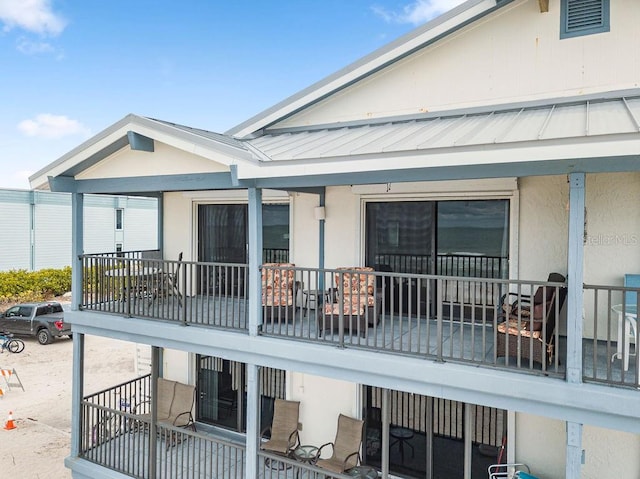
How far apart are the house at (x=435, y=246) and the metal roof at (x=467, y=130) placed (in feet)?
0.19

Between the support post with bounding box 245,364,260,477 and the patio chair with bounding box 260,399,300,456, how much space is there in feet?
4.84

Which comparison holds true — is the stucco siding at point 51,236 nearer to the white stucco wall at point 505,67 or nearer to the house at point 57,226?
the house at point 57,226

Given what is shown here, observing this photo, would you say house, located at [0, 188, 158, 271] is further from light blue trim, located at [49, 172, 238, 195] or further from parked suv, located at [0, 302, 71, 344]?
light blue trim, located at [49, 172, 238, 195]

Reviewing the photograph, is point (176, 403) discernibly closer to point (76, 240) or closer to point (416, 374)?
point (76, 240)

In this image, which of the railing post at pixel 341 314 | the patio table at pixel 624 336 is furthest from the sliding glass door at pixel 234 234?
the patio table at pixel 624 336

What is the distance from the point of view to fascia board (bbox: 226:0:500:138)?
736 centimetres

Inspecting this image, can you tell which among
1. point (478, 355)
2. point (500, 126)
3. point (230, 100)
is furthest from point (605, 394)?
point (230, 100)

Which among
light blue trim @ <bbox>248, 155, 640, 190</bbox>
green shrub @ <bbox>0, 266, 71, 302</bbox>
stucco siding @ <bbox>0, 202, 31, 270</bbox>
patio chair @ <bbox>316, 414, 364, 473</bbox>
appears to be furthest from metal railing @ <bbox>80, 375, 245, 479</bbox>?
stucco siding @ <bbox>0, 202, 31, 270</bbox>

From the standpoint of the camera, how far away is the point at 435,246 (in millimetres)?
8172

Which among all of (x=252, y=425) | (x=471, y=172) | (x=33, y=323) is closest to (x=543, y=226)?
(x=471, y=172)

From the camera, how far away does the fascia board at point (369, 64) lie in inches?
290

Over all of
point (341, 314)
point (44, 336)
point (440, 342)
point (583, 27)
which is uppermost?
point (583, 27)

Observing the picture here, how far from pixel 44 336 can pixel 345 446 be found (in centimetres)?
1777

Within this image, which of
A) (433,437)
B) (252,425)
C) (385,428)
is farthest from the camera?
(433,437)
